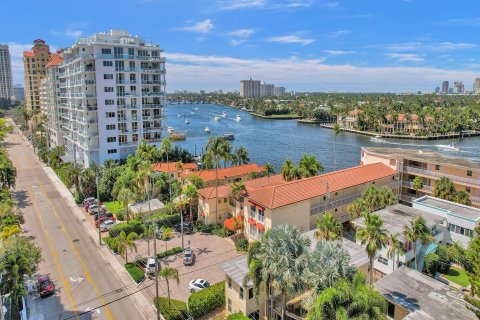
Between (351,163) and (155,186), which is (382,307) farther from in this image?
(351,163)

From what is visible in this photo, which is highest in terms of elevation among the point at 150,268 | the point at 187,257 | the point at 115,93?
the point at 115,93

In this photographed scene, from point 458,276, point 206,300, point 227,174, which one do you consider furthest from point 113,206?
point 458,276

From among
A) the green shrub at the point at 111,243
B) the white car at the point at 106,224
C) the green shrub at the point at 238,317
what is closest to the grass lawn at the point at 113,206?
the white car at the point at 106,224

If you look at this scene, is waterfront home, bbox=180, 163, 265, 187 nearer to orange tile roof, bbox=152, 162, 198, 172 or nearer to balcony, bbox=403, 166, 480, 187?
orange tile roof, bbox=152, 162, 198, 172

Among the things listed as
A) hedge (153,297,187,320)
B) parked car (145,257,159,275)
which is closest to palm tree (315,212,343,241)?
hedge (153,297,187,320)

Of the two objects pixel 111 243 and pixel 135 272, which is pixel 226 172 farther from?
pixel 135 272

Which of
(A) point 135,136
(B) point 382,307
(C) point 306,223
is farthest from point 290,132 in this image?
(B) point 382,307
